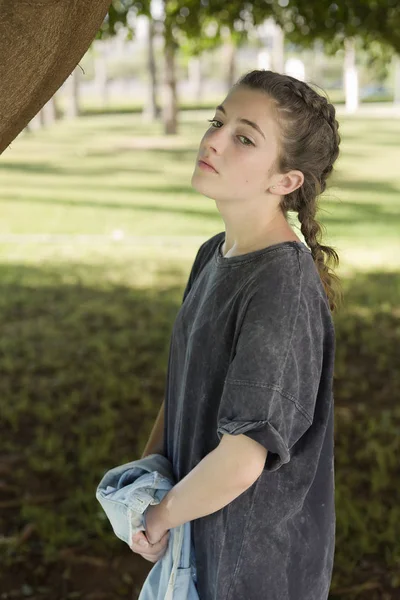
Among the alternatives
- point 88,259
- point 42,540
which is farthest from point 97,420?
point 88,259

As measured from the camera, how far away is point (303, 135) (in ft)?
5.65

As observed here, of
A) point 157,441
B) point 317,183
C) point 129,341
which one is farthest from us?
point 129,341

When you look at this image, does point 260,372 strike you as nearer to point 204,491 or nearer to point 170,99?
point 204,491

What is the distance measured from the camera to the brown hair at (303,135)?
1.71 metres

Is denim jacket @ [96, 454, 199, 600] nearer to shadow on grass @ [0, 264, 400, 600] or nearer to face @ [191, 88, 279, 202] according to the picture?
face @ [191, 88, 279, 202]

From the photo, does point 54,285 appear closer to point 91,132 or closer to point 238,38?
point 238,38

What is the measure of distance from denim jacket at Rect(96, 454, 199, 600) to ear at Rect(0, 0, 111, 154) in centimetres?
70

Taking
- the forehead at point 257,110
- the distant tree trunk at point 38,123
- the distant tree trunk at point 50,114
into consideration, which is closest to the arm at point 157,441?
the forehead at point 257,110

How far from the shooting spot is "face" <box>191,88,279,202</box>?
1.69 m

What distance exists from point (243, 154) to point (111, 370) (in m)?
4.31

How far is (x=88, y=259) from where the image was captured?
9.80 meters

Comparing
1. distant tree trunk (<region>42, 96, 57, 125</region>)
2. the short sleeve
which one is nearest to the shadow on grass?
the short sleeve

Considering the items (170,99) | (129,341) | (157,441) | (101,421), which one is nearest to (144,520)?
(157,441)

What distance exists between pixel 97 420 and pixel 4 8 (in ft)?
12.1
